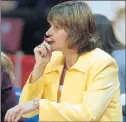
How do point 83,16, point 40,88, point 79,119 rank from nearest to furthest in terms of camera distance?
point 79,119 < point 83,16 < point 40,88

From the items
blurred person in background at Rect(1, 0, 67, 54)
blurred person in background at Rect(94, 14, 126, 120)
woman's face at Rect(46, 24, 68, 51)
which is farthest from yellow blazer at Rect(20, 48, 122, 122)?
blurred person in background at Rect(1, 0, 67, 54)

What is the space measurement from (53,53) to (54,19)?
0.24 meters

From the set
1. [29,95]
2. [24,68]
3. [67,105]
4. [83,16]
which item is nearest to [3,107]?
[29,95]

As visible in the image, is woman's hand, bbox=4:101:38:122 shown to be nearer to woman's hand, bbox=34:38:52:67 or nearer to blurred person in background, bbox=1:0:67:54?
woman's hand, bbox=34:38:52:67

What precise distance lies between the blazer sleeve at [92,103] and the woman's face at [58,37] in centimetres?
20

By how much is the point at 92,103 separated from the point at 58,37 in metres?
0.38

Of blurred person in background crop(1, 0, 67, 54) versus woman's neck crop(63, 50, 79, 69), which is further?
blurred person in background crop(1, 0, 67, 54)

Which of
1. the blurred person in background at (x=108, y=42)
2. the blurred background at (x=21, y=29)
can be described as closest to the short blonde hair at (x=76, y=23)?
the blurred person in background at (x=108, y=42)

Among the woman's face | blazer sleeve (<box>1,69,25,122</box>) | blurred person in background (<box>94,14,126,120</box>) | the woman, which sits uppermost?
the woman's face

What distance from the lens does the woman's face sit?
2.24 meters

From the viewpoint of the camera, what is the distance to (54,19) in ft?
7.36

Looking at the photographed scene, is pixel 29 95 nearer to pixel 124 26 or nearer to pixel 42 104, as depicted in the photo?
pixel 42 104

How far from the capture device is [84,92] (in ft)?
7.07

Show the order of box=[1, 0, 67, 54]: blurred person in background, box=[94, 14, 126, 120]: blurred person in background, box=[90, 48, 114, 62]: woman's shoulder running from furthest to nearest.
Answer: box=[1, 0, 67, 54]: blurred person in background, box=[94, 14, 126, 120]: blurred person in background, box=[90, 48, 114, 62]: woman's shoulder
